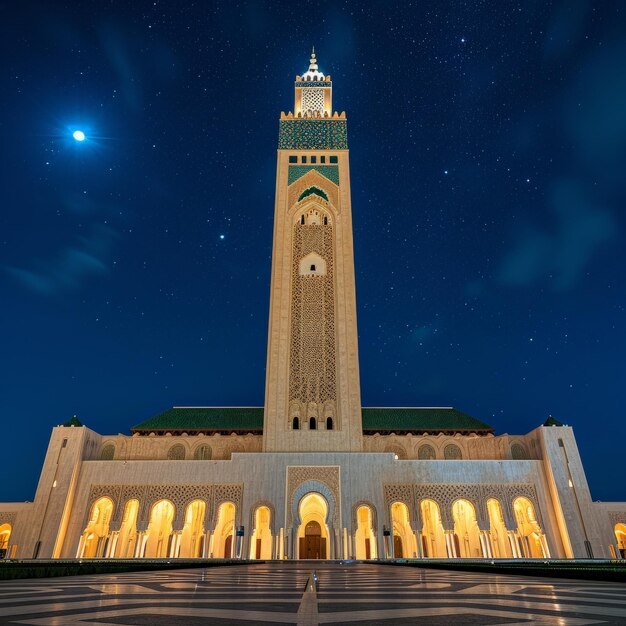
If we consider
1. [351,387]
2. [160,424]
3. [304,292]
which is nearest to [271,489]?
[351,387]

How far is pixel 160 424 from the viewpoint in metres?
17.2

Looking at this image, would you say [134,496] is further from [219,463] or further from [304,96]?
[304,96]

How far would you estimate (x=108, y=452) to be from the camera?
15.7m

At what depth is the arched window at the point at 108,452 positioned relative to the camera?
15.6 m

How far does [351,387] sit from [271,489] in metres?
4.22

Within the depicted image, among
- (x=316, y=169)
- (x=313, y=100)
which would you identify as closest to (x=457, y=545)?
(x=316, y=169)

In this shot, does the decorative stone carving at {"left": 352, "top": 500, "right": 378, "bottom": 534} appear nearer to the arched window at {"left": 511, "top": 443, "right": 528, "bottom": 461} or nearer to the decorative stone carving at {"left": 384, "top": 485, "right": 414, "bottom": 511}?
the decorative stone carving at {"left": 384, "top": 485, "right": 414, "bottom": 511}

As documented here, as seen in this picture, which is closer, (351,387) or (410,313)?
(351,387)

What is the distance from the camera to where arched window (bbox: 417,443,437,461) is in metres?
16.3

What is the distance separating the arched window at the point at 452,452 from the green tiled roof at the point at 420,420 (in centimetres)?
59

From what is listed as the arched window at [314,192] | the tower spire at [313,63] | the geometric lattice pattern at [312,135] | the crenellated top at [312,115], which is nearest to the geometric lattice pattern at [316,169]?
the arched window at [314,192]

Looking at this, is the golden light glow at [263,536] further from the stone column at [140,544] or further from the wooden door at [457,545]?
the wooden door at [457,545]

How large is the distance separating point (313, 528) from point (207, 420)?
5.82 metres

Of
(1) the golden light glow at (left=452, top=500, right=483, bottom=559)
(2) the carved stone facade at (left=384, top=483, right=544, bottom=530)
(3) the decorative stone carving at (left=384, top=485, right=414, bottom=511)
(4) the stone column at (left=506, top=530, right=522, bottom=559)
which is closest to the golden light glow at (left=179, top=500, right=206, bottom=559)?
(3) the decorative stone carving at (left=384, top=485, right=414, bottom=511)
